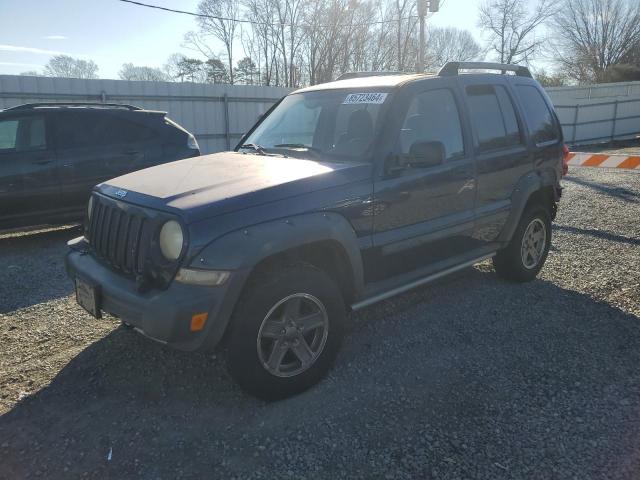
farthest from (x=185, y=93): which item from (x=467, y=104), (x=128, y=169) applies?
(x=467, y=104)

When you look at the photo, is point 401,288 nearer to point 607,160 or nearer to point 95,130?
point 95,130

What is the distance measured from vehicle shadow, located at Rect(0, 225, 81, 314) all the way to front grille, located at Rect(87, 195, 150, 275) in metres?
1.87

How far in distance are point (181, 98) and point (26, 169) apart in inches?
291

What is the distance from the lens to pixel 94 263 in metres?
3.33

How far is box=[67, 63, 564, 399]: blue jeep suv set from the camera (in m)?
2.78

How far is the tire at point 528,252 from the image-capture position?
4957mm

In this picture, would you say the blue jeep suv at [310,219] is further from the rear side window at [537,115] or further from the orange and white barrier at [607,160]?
the orange and white barrier at [607,160]

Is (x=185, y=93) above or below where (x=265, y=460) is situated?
above

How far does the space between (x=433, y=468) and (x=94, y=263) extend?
240cm

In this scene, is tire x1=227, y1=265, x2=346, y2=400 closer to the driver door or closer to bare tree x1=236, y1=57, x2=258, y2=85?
the driver door

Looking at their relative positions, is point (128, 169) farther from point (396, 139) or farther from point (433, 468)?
point (433, 468)

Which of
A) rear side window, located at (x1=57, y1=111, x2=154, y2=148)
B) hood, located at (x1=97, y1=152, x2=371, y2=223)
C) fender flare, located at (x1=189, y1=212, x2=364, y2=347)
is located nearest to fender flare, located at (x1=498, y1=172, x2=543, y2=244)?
hood, located at (x1=97, y1=152, x2=371, y2=223)

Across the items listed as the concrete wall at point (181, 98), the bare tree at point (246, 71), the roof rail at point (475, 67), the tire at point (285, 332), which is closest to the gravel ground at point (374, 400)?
the tire at point (285, 332)

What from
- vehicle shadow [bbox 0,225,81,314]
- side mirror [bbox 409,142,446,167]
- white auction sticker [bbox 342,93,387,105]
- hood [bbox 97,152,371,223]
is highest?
white auction sticker [bbox 342,93,387,105]
